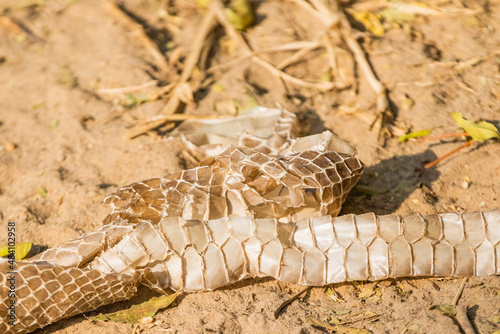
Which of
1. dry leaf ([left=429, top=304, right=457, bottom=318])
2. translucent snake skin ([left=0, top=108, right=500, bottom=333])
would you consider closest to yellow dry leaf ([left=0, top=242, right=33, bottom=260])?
translucent snake skin ([left=0, top=108, right=500, bottom=333])

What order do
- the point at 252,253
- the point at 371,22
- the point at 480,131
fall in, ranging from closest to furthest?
the point at 252,253 → the point at 480,131 → the point at 371,22

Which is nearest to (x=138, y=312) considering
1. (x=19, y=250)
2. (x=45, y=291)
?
(x=45, y=291)

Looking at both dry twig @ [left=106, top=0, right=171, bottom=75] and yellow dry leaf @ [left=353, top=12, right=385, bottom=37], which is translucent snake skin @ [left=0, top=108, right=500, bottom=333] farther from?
yellow dry leaf @ [left=353, top=12, right=385, bottom=37]

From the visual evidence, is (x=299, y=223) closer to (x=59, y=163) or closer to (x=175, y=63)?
(x=59, y=163)

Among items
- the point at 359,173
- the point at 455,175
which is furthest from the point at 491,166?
the point at 359,173

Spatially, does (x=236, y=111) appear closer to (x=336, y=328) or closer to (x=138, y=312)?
(x=138, y=312)

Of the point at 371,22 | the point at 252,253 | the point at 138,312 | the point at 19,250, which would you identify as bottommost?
the point at 19,250

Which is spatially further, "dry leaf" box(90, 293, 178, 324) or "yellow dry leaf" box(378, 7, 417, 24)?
"yellow dry leaf" box(378, 7, 417, 24)
